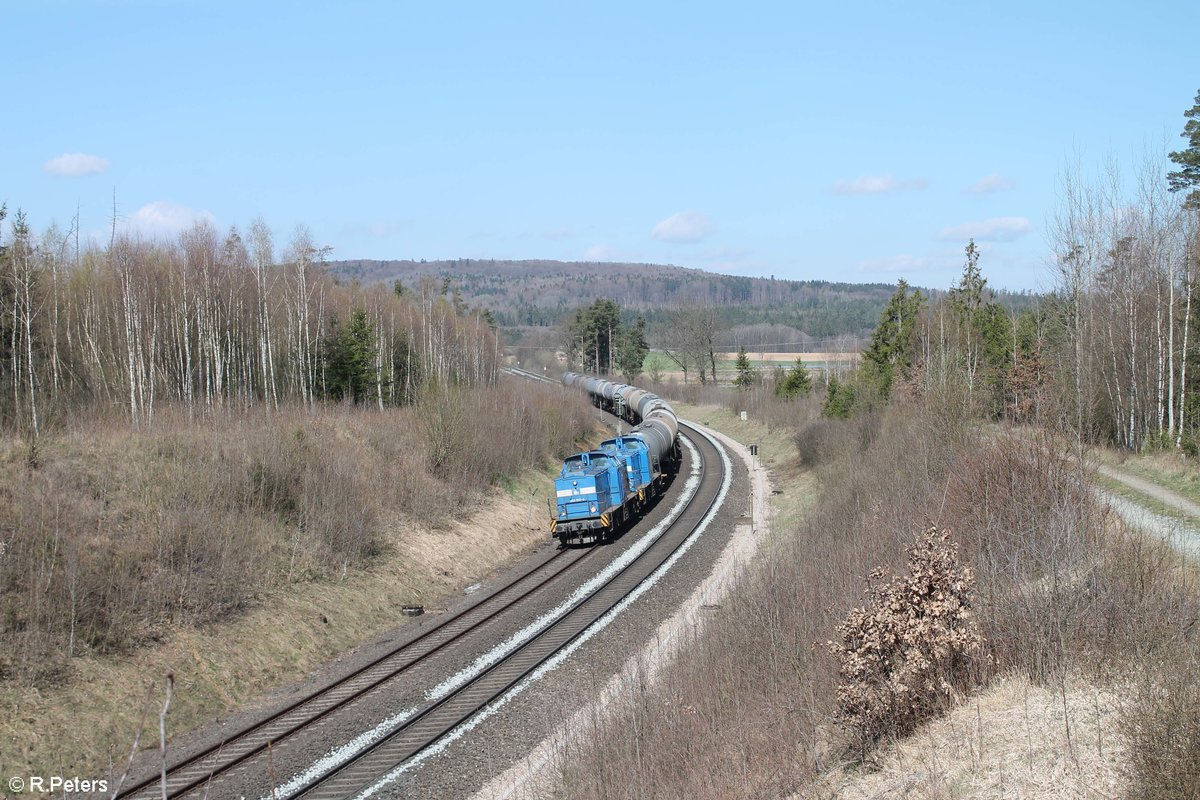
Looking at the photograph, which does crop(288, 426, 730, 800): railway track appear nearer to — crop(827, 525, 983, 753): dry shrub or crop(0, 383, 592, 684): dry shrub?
crop(0, 383, 592, 684): dry shrub

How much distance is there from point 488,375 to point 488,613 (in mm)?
42247

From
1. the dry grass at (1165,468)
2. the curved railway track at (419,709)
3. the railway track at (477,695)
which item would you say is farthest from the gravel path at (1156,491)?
the curved railway track at (419,709)

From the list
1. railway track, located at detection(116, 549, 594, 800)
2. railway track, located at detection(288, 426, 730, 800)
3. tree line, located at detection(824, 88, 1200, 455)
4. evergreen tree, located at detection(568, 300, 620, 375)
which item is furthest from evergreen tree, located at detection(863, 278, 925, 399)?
evergreen tree, located at detection(568, 300, 620, 375)

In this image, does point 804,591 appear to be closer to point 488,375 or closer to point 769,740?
point 769,740

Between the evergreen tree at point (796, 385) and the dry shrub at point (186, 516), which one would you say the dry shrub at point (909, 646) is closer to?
the dry shrub at point (186, 516)

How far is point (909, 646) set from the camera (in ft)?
27.7

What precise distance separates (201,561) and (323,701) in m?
4.86

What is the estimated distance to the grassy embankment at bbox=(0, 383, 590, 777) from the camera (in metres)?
13.2

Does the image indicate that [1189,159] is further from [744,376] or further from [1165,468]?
[744,376]

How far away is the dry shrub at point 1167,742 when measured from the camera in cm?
590

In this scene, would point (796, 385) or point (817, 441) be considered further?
point (796, 385)

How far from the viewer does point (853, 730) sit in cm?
889

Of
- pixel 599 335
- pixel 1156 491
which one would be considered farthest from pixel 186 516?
pixel 599 335

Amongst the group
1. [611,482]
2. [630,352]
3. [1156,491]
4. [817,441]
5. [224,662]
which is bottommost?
[224,662]
